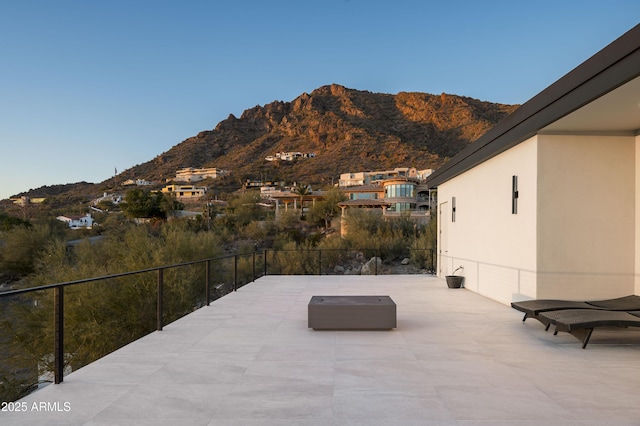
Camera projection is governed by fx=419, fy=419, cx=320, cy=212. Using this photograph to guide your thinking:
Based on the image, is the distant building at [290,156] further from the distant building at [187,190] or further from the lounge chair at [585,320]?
the lounge chair at [585,320]

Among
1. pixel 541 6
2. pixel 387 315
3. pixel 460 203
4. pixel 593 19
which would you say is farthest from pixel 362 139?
pixel 387 315

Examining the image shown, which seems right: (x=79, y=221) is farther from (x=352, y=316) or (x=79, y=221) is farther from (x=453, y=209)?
(x=352, y=316)

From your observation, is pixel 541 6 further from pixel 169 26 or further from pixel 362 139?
pixel 362 139

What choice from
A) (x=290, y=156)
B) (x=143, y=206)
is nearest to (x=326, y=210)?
(x=143, y=206)

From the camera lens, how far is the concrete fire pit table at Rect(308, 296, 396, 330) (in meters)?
5.42

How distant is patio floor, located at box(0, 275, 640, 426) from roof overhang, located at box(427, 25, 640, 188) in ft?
A: 8.92

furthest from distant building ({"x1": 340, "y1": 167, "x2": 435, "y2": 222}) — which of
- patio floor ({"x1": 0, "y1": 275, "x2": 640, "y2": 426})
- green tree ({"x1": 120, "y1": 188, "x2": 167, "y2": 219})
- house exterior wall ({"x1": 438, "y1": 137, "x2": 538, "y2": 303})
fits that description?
patio floor ({"x1": 0, "y1": 275, "x2": 640, "y2": 426})

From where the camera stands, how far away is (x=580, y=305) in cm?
542

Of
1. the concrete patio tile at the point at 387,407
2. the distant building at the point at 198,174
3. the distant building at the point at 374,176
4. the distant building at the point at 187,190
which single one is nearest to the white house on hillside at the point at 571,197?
the concrete patio tile at the point at 387,407

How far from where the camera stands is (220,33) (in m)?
25.8

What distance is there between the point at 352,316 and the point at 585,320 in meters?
2.62

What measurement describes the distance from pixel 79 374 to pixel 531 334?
16.5 ft

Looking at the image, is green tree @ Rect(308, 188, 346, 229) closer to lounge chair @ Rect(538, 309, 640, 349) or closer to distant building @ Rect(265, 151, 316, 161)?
lounge chair @ Rect(538, 309, 640, 349)

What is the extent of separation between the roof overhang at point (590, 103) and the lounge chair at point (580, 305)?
238 cm
